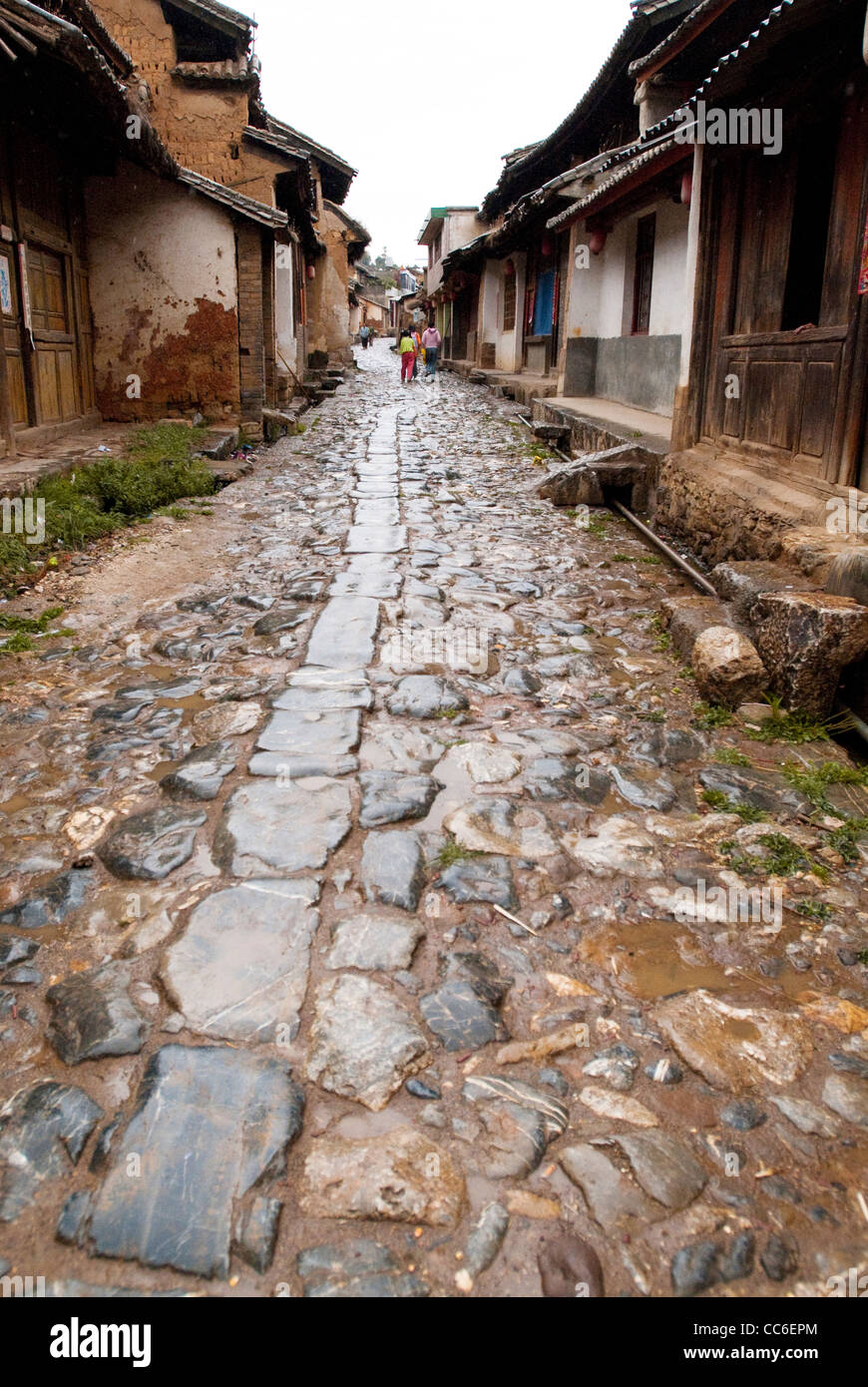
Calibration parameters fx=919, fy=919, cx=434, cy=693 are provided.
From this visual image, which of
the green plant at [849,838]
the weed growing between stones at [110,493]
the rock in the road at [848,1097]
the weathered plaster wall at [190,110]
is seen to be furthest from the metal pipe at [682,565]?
the weathered plaster wall at [190,110]

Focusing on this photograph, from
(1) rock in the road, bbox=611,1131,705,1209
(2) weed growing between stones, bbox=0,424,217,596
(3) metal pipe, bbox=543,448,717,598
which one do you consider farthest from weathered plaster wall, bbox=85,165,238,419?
(1) rock in the road, bbox=611,1131,705,1209

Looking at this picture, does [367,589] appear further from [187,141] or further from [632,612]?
[187,141]

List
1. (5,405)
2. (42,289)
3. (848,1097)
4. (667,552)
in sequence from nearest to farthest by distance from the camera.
→ 1. (848,1097)
2. (667,552)
3. (5,405)
4. (42,289)

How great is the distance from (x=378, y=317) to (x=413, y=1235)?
8257 centimetres

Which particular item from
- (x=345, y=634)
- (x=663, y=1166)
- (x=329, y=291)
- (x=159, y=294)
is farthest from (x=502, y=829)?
(x=329, y=291)

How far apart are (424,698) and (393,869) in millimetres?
1479

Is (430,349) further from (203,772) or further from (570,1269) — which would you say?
(570,1269)

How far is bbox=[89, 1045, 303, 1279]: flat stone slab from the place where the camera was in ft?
5.66

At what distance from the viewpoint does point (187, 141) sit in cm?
1405

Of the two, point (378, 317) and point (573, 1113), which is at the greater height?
point (378, 317)

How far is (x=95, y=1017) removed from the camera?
89.3 inches

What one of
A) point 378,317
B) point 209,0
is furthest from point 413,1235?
point 378,317
